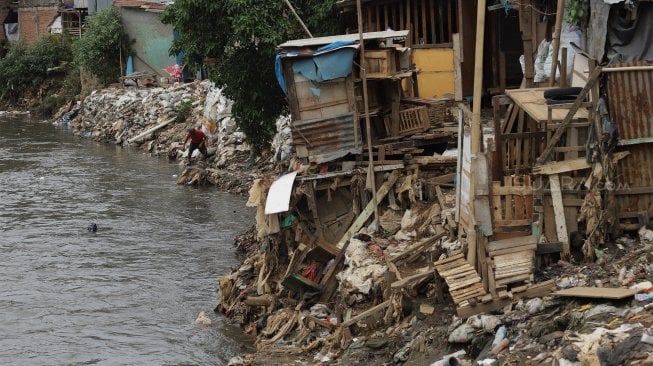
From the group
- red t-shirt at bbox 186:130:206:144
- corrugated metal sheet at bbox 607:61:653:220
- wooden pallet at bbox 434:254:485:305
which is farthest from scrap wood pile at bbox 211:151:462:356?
red t-shirt at bbox 186:130:206:144

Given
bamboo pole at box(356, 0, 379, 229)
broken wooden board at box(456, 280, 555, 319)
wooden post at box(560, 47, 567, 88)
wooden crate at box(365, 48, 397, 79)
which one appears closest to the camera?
broken wooden board at box(456, 280, 555, 319)

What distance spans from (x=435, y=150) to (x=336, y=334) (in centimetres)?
401

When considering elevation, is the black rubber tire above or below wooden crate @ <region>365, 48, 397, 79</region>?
below

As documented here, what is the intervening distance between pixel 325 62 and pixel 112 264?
20.8ft

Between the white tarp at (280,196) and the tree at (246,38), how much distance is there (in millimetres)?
5336

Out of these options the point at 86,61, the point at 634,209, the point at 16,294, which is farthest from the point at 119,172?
the point at 634,209

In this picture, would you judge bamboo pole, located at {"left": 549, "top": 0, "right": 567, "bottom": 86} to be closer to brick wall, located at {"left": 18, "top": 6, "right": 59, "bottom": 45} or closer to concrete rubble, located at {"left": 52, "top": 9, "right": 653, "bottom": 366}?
concrete rubble, located at {"left": 52, "top": 9, "right": 653, "bottom": 366}

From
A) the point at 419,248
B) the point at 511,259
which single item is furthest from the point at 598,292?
the point at 419,248

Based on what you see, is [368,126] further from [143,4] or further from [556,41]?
[143,4]

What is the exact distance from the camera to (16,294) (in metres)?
15.3

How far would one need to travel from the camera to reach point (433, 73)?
57.0ft

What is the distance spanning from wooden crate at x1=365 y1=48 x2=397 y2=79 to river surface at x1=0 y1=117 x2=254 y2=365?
431cm

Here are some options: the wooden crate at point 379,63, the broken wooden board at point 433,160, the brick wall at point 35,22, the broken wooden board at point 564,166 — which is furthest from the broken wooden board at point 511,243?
the brick wall at point 35,22

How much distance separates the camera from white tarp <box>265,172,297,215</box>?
40.5 ft
